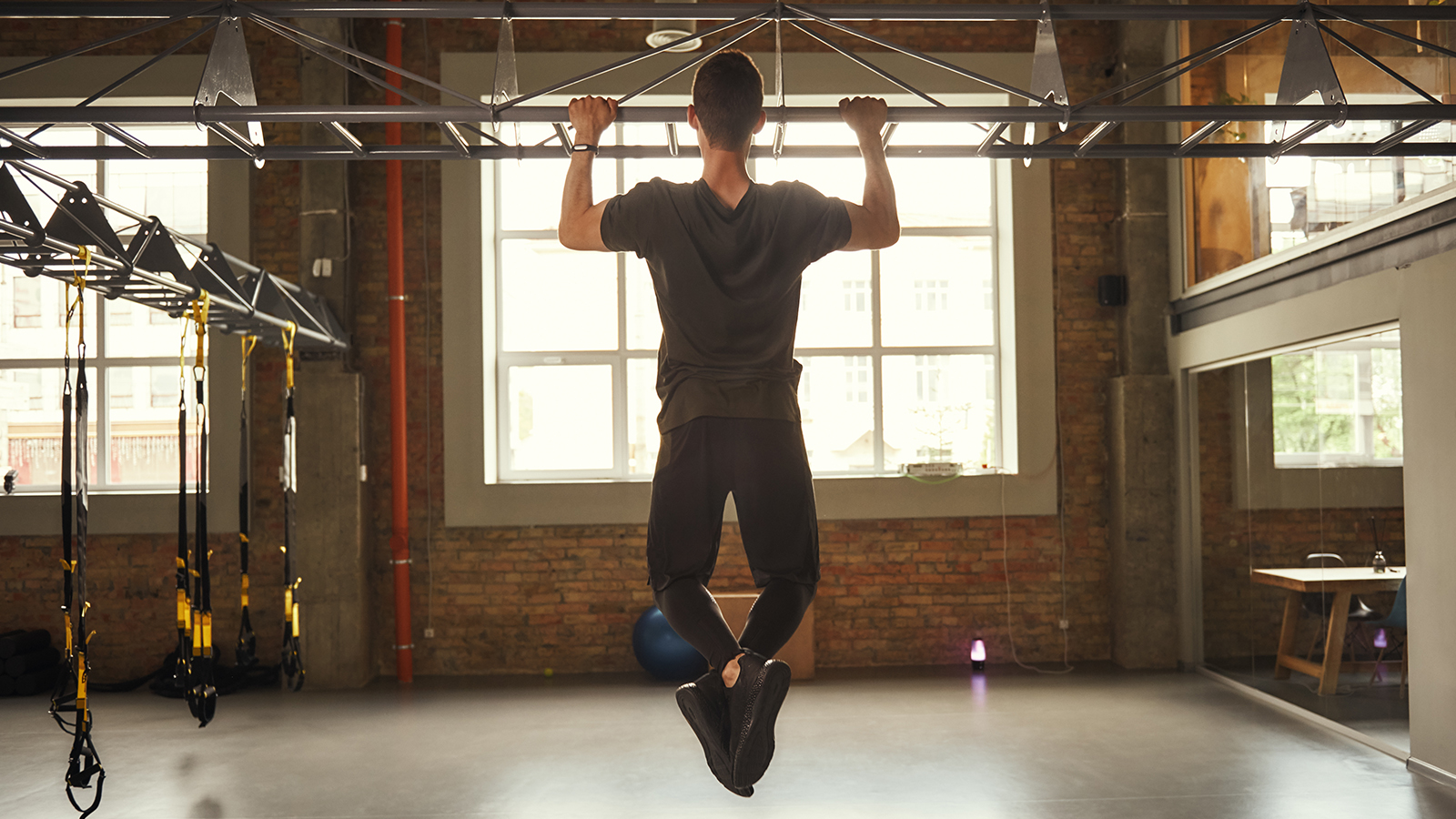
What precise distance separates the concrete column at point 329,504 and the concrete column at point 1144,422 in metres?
6.02

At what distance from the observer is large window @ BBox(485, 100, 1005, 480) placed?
28.9 feet

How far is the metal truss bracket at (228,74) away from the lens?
3854 millimetres

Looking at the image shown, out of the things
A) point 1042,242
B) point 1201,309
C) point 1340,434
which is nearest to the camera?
point 1340,434

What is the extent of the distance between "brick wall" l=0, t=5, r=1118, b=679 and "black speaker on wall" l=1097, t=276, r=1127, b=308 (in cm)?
19

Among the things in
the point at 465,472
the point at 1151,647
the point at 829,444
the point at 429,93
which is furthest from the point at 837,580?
the point at 429,93

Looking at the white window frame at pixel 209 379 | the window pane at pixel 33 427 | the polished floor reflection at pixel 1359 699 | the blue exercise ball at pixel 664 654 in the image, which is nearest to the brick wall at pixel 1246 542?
the polished floor reflection at pixel 1359 699

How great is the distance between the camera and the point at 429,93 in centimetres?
848

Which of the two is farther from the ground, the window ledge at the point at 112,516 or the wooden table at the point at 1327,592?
the window ledge at the point at 112,516

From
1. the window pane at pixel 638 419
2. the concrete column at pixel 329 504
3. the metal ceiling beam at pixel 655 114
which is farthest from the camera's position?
the window pane at pixel 638 419

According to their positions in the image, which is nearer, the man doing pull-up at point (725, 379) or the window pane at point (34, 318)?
the man doing pull-up at point (725, 379)

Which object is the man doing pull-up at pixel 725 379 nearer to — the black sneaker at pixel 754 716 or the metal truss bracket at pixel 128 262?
the black sneaker at pixel 754 716

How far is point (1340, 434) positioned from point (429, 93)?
6.98 m

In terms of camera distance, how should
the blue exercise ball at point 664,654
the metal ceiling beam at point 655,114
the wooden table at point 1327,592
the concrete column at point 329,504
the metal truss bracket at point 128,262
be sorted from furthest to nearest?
the concrete column at point 329,504 → the blue exercise ball at point 664,654 → the wooden table at point 1327,592 → the metal truss bracket at point 128,262 → the metal ceiling beam at point 655,114

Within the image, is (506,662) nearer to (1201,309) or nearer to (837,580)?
(837,580)
